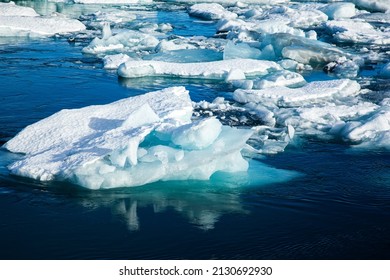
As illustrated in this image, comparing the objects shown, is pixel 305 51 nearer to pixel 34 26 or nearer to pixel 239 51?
pixel 239 51

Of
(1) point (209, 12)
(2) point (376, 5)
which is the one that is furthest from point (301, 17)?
(2) point (376, 5)

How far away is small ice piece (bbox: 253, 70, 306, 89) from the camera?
1064 cm

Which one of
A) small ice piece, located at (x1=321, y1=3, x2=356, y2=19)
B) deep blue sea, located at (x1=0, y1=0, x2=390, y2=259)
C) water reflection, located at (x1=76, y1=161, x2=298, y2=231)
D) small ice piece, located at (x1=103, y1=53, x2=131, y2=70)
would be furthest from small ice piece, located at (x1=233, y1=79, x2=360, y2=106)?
small ice piece, located at (x1=321, y1=3, x2=356, y2=19)

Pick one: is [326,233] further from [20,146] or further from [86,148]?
[20,146]

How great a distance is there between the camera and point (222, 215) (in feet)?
18.2

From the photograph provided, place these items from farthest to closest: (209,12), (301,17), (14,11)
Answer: (209,12) < (301,17) < (14,11)

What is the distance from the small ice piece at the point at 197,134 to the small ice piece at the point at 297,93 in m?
3.75

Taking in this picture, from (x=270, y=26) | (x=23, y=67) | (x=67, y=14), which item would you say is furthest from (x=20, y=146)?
(x=67, y=14)

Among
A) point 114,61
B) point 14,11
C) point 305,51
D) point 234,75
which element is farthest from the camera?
point 14,11

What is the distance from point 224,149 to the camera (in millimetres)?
6156

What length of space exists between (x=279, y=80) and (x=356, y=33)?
728 centimetres

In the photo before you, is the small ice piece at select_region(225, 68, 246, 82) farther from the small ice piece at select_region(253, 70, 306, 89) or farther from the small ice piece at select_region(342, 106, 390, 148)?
the small ice piece at select_region(342, 106, 390, 148)

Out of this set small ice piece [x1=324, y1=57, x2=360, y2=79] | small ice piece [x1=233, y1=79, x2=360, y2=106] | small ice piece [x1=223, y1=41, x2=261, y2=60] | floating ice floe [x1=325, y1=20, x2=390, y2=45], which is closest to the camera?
small ice piece [x1=233, y1=79, x2=360, y2=106]

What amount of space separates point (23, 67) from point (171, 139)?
278 inches
